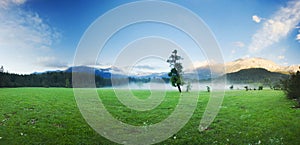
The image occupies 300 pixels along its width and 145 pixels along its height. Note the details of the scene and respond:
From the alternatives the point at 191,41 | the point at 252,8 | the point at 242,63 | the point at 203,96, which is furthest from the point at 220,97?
the point at 252,8

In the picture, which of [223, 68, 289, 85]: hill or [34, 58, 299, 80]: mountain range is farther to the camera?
[223, 68, 289, 85]: hill

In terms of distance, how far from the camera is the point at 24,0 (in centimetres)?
1541

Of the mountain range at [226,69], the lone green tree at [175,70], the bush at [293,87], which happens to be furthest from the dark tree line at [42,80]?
the bush at [293,87]

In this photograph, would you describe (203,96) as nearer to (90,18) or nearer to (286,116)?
(286,116)

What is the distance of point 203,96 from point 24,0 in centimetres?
1208

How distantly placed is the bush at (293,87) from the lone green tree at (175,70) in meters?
6.31

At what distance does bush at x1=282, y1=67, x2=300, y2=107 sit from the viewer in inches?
567

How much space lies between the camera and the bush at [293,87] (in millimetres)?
14406

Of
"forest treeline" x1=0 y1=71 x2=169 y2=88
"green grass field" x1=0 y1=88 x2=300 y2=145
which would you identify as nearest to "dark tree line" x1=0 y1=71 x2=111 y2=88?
"forest treeline" x1=0 y1=71 x2=169 y2=88

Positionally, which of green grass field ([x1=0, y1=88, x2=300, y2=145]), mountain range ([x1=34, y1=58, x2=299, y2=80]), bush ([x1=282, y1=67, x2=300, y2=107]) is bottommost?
green grass field ([x1=0, y1=88, x2=300, y2=145])

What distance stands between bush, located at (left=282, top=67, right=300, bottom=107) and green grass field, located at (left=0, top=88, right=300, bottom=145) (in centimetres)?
37

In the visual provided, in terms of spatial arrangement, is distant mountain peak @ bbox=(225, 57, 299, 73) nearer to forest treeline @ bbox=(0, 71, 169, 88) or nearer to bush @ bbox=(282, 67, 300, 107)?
bush @ bbox=(282, 67, 300, 107)

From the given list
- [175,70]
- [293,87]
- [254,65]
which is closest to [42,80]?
[175,70]

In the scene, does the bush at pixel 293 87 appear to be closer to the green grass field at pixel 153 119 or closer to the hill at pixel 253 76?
the green grass field at pixel 153 119
